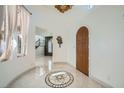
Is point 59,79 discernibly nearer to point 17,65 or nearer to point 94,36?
point 17,65

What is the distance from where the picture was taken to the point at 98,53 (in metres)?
2.05

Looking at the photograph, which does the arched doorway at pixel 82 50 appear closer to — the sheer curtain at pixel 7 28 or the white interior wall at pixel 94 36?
the white interior wall at pixel 94 36

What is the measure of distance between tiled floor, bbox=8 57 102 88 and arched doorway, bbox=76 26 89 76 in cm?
9

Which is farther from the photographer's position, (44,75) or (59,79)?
(44,75)

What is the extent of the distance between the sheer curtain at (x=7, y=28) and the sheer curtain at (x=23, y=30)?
13cm

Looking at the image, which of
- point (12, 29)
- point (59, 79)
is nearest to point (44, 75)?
point (59, 79)

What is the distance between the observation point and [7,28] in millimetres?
1411

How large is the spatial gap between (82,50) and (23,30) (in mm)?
834

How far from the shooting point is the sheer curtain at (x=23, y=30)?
163 centimetres

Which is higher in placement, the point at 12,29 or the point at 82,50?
the point at 12,29

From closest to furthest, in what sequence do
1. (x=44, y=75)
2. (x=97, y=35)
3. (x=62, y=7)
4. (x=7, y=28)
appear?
(x=7, y=28), (x=62, y=7), (x=44, y=75), (x=97, y=35)
